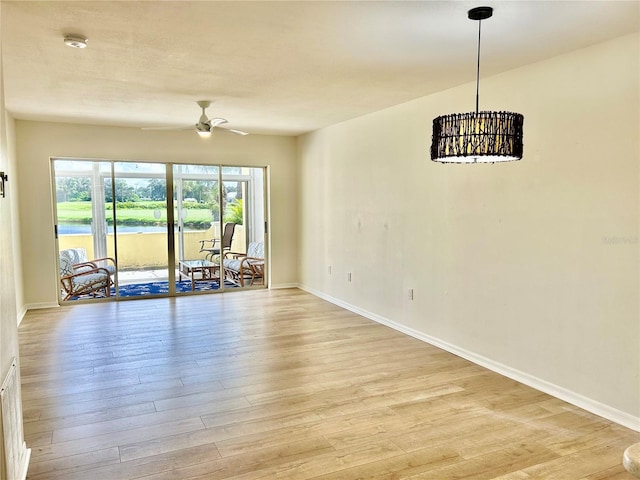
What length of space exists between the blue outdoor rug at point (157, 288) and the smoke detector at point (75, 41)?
441 cm

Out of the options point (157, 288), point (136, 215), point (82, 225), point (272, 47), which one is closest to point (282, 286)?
point (157, 288)

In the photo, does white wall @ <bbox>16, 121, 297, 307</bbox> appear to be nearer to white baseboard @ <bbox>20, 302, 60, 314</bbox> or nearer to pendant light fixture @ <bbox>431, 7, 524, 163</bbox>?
white baseboard @ <bbox>20, 302, 60, 314</bbox>

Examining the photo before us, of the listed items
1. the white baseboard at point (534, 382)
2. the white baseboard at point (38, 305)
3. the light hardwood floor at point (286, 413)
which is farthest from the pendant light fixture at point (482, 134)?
the white baseboard at point (38, 305)

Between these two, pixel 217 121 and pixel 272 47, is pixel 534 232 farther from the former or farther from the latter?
pixel 217 121

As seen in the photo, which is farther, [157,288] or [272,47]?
[157,288]

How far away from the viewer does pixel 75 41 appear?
2.82 metres

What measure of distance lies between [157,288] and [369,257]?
3378 mm


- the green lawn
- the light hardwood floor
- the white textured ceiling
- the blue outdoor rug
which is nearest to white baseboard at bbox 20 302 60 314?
the blue outdoor rug

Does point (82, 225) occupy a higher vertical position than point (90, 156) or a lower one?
lower

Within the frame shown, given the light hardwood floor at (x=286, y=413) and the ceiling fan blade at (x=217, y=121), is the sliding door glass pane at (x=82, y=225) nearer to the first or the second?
the light hardwood floor at (x=286, y=413)

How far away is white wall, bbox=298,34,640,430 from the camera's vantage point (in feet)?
9.43

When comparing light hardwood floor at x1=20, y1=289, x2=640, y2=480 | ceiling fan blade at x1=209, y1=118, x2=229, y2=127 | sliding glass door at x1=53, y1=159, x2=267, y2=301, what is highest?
ceiling fan blade at x1=209, y1=118, x2=229, y2=127

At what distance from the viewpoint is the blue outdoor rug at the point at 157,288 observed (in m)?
6.71

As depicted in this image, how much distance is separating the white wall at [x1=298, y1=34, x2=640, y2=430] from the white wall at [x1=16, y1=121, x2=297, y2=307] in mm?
2229
